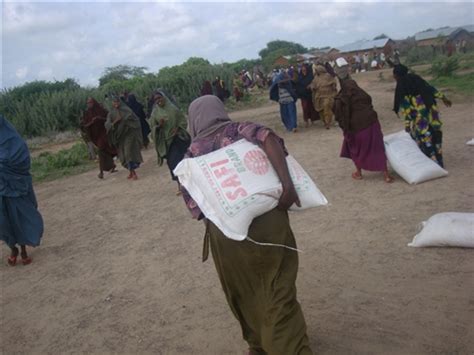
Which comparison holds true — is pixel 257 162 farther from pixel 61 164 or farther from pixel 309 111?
pixel 61 164

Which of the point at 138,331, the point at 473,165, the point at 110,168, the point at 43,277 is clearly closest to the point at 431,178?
the point at 473,165

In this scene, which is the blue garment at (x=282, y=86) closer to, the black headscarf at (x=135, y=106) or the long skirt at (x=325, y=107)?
the long skirt at (x=325, y=107)

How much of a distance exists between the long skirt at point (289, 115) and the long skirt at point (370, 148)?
201 inches

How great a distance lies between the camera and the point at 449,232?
3.86m

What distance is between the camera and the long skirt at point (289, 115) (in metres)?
11.3

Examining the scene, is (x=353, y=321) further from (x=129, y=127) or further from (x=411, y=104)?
(x=129, y=127)

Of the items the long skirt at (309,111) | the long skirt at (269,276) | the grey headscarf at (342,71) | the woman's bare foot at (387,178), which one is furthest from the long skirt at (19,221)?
the long skirt at (309,111)

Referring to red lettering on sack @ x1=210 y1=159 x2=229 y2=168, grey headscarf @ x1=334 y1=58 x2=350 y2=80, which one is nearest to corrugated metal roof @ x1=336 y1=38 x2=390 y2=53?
grey headscarf @ x1=334 y1=58 x2=350 y2=80

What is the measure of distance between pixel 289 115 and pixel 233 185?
9.36 metres

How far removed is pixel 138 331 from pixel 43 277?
204cm

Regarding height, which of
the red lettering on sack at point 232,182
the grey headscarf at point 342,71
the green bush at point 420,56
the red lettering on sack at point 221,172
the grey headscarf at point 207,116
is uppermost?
the green bush at point 420,56

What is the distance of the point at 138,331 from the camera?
3605 mm

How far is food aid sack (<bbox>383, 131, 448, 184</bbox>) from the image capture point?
18.8 feet

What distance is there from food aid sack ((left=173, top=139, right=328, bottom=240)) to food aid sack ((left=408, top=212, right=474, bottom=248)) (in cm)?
217
